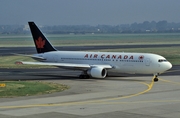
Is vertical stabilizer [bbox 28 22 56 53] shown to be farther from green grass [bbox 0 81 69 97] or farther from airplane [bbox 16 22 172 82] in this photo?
green grass [bbox 0 81 69 97]

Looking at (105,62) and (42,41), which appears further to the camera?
(42,41)

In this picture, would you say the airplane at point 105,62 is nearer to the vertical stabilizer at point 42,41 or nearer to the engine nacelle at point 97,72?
the engine nacelle at point 97,72

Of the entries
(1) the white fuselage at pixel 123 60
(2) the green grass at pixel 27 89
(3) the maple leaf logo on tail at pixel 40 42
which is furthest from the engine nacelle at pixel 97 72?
(3) the maple leaf logo on tail at pixel 40 42

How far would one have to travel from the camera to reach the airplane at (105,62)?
187 ft

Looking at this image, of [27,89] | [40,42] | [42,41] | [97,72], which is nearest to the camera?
[27,89]

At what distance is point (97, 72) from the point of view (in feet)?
190

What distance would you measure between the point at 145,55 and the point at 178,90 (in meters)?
11.6

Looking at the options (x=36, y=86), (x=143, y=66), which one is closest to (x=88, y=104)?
(x=36, y=86)

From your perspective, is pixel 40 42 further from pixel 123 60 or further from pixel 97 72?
pixel 123 60

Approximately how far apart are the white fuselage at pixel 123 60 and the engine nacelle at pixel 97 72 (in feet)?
5.48

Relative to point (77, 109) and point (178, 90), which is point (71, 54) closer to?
point (178, 90)

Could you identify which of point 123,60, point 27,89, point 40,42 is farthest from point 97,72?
point 27,89

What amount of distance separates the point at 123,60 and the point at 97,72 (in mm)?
3948

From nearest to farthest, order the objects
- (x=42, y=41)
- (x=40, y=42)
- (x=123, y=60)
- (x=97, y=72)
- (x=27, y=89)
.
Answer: (x=27, y=89) < (x=97, y=72) < (x=123, y=60) < (x=42, y=41) < (x=40, y=42)
